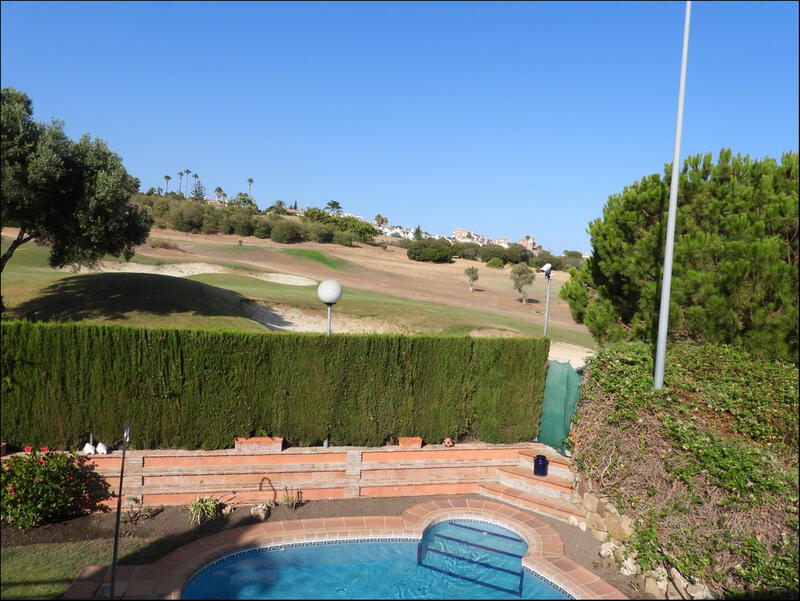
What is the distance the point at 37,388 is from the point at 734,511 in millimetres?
10505

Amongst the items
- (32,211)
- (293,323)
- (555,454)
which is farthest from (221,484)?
(293,323)

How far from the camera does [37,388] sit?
819cm

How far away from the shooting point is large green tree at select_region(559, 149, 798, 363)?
9.31 metres

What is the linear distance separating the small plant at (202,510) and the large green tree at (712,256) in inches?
376

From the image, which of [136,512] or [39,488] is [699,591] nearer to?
[136,512]

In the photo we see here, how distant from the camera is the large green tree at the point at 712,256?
9.31 m

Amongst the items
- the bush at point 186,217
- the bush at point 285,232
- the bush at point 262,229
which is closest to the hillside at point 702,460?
the bush at point 285,232

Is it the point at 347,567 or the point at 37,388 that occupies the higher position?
the point at 37,388

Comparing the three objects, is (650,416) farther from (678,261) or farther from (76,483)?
(76,483)

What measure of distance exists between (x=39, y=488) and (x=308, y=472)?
3968 mm

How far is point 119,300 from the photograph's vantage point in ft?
61.9

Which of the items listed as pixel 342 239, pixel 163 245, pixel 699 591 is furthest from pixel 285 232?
pixel 699 591

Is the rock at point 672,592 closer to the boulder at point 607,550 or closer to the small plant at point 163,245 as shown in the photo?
the boulder at point 607,550

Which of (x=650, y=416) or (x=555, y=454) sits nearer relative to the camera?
(x=650, y=416)
